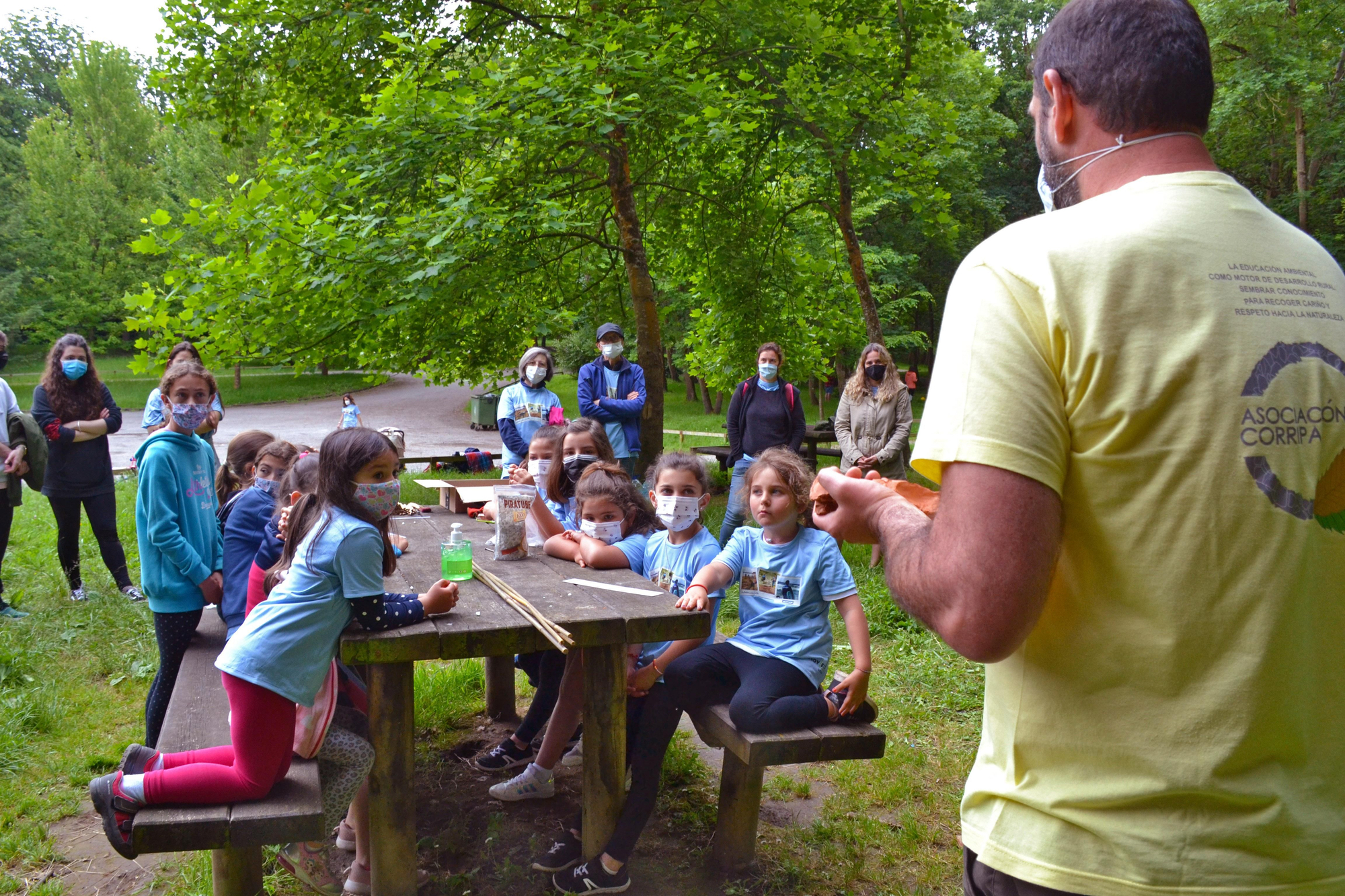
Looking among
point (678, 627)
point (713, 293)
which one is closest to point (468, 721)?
point (678, 627)

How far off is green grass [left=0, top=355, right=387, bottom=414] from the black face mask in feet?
79.7

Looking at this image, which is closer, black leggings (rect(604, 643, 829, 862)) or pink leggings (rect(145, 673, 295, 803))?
pink leggings (rect(145, 673, 295, 803))

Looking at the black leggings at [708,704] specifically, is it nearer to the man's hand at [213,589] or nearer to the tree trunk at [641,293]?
the man's hand at [213,589]

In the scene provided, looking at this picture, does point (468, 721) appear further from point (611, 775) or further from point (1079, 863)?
point (1079, 863)

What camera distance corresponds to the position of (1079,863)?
44.8 inches

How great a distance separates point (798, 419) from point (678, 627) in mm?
5593

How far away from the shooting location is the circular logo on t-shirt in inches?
43.6

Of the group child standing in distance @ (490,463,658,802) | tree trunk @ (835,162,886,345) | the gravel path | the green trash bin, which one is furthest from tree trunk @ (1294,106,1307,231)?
child standing in distance @ (490,463,658,802)

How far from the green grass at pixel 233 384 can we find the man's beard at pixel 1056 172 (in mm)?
27697

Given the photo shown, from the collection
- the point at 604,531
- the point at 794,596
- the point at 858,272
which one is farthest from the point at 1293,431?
the point at 858,272

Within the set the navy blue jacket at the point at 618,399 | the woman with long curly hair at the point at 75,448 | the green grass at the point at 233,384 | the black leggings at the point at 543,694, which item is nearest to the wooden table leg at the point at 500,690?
the black leggings at the point at 543,694

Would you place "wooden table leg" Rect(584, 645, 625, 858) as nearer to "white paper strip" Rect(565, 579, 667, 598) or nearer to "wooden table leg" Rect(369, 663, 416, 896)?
"white paper strip" Rect(565, 579, 667, 598)

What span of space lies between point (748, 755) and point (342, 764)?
1261mm

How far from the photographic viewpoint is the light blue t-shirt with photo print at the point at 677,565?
3.83m
